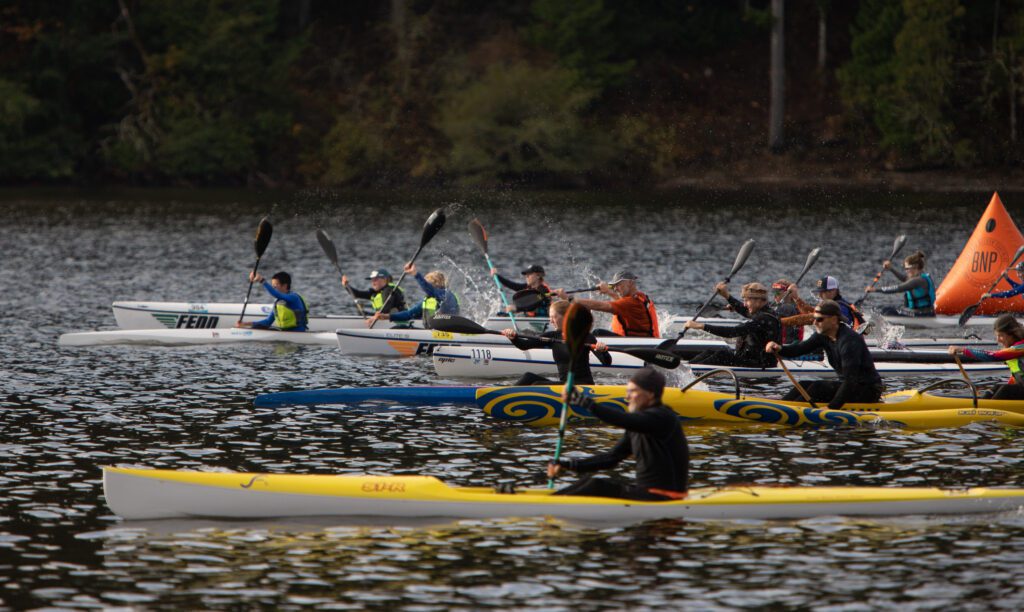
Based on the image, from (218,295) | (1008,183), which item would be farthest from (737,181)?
(218,295)

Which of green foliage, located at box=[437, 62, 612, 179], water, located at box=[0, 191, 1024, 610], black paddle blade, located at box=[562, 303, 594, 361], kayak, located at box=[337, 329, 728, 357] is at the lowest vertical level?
water, located at box=[0, 191, 1024, 610]

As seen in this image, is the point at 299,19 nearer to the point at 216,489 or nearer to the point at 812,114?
the point at 812,114

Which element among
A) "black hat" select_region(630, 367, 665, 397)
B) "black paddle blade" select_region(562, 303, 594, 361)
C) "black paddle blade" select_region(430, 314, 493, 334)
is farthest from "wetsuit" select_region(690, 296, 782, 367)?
"black hat" select_region(630, 367, 665, 397)

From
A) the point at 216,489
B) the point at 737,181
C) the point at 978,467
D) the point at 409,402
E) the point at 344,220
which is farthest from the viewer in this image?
the point at 737,181

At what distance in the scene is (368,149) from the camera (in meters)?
69.7

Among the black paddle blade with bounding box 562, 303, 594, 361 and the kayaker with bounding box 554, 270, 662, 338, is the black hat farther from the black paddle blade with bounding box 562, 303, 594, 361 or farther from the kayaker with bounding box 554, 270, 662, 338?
the kayaker with bounding box 554, 270, 662, 338

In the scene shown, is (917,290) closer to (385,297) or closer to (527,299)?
(527,299)

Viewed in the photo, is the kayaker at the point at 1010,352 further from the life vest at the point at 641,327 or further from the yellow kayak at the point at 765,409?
the life vest at the point at 641,327

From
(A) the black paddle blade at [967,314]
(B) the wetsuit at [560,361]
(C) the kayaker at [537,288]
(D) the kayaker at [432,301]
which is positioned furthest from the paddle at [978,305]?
(B) the wetsuit at [560,361]

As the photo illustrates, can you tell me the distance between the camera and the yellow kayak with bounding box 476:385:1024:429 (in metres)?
17.6

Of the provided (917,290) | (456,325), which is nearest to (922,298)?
(917,290)

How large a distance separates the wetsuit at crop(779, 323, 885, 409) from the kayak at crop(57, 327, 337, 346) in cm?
993

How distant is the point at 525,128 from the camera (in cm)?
6531

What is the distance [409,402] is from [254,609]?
810cm
